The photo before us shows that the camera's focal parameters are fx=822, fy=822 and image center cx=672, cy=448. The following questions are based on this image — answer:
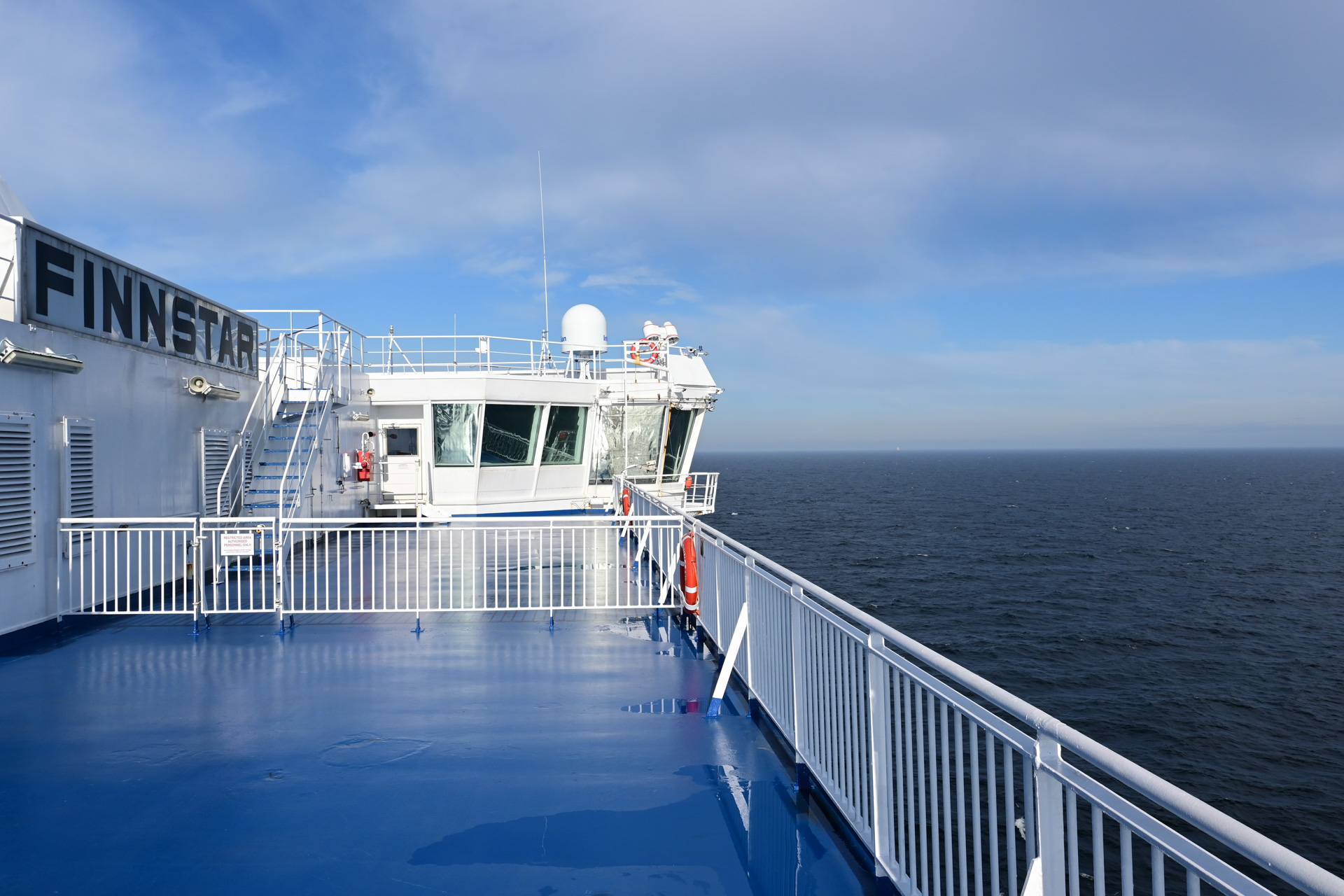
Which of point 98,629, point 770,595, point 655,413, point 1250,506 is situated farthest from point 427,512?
point 1250,506

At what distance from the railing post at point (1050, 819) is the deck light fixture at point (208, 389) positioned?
1179 cm

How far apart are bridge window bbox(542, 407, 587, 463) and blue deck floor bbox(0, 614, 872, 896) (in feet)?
42.6

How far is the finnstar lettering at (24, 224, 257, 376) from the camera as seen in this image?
8.44 meters

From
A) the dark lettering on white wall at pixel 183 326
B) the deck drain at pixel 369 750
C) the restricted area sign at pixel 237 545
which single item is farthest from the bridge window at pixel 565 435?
the deck drain at pixel 369 750

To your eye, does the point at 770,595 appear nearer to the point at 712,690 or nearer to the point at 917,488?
the point at 712,690

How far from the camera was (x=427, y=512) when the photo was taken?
19.6 metres

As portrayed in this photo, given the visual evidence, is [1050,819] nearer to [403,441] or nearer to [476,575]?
[476,575]

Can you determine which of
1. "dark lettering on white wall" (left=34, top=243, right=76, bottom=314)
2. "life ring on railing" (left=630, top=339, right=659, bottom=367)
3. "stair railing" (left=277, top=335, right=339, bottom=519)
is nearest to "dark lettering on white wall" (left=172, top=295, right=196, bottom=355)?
"dark lettering on white wall" (left=34, top=243, right=76, bottom=314)

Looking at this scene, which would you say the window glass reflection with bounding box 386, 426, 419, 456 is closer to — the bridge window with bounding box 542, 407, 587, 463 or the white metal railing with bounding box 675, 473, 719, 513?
the bridge window with bounding box 542, 407, 587, 463

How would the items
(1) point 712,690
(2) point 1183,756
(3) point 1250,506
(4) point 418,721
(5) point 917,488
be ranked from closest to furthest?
(4) point 418,721, (1) point 712,690, (2) point 1183,756, (3) point 1250,506, (5) point 917,488

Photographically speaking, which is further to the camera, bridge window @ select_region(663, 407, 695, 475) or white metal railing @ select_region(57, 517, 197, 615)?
bridge window @ select_region(663, 407, 695, 475)

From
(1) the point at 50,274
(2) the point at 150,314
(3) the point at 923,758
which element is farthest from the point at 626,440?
(3) the point at 923,758

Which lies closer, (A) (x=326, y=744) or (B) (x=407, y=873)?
(B) (x=407, y=873)

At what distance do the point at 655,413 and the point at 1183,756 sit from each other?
13919mm
